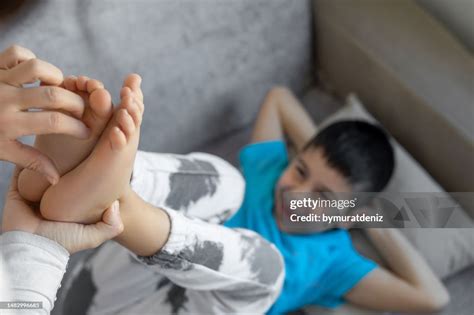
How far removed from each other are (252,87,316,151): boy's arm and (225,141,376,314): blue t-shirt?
0.16 m

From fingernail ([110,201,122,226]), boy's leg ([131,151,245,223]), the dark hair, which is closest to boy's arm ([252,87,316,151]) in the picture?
the dark hair

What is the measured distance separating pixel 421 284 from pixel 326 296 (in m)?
0.17

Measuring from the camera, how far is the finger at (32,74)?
0.53 m

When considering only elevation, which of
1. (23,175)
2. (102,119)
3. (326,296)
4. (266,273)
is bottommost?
(326,296)

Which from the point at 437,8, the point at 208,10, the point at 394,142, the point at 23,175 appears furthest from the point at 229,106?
the point at 23,175

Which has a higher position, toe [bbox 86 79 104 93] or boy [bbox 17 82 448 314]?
toe [bbox 86 79 104 93]

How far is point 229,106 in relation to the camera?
3.81 feet

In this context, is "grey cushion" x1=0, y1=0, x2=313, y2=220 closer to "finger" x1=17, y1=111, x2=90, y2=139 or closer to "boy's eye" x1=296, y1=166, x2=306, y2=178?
"boy's eye" x1=296, y1=166, x2=306, y2=178

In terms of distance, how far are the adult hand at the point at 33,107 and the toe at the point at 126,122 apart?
4 cm

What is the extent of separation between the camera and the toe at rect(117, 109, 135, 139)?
1.73 feet

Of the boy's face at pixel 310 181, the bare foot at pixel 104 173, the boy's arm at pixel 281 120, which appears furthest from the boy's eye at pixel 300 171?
the bare foot at pixel 104 173

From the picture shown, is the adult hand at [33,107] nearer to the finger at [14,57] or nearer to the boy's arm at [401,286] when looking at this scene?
the finger at [14,57]

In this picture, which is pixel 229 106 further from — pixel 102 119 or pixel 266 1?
pixel 102 119
